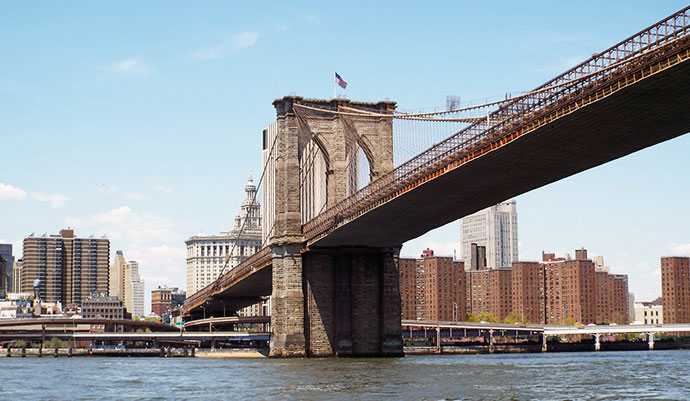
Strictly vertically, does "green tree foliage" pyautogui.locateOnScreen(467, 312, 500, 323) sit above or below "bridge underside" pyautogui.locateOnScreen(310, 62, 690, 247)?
below

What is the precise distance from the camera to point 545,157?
5150 centimetres

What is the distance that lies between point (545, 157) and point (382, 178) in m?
13.9

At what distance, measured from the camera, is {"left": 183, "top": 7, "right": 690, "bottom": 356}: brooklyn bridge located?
147 feet

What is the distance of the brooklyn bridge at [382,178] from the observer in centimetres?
4488

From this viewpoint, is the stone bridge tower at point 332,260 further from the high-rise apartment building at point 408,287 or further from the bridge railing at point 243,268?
the high-rise apartment building at point 408,287

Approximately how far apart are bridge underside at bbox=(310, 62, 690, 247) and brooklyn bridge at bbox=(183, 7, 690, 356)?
0.30 ft

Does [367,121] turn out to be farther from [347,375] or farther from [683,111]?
[683,111]

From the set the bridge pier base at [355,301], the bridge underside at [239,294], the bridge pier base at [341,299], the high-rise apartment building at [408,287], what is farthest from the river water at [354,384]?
the high-rise apartment building at [408,287]

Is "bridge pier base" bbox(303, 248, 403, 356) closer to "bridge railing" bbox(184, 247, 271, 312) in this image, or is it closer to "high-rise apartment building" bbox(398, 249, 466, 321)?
"bridge railing" bbox(184, 247, 271, 312)

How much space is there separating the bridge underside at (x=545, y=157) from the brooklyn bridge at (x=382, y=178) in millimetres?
92

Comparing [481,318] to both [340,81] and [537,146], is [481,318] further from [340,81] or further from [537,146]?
[537,146]

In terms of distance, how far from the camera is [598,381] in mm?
46969

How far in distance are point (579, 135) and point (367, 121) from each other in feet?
108

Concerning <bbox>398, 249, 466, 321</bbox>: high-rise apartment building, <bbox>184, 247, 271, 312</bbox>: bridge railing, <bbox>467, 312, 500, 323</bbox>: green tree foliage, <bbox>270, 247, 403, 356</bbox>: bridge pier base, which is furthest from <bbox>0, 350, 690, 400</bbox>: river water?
<bbox>467, 312, 500, 323</bbox>: green tree foliage
